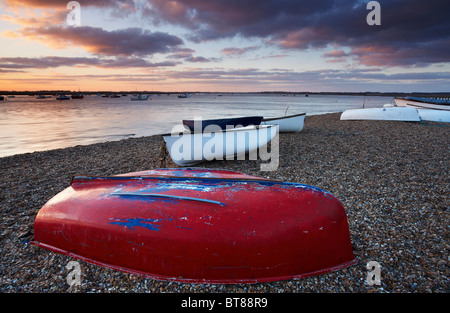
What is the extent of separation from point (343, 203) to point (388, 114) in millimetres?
16328

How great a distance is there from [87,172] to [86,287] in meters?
5.23

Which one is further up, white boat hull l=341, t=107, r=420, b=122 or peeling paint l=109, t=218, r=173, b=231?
white boat hull l=341, t=107, r=420, b=122

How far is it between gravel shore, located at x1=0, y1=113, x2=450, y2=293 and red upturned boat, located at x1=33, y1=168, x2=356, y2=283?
145 mm

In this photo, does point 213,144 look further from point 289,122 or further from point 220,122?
point 289,122

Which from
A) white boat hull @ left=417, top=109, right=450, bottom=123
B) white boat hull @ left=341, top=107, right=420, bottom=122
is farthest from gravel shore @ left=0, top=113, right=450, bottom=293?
white boat hull @ left=417, top=109, right=450, bottom=123

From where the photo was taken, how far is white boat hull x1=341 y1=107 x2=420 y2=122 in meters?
16.6

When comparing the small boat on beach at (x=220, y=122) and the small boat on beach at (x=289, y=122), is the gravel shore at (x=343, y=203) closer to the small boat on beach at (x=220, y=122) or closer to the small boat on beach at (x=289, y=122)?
the small boat on beach at (x=220, y=122)

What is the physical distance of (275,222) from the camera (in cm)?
266

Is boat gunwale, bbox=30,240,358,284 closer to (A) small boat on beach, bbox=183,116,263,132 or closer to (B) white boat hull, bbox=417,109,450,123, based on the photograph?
(A) small boat on beach, bbox=183,116,263,132

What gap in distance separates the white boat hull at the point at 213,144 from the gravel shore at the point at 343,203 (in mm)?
452

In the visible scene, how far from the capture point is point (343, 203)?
4.63m
